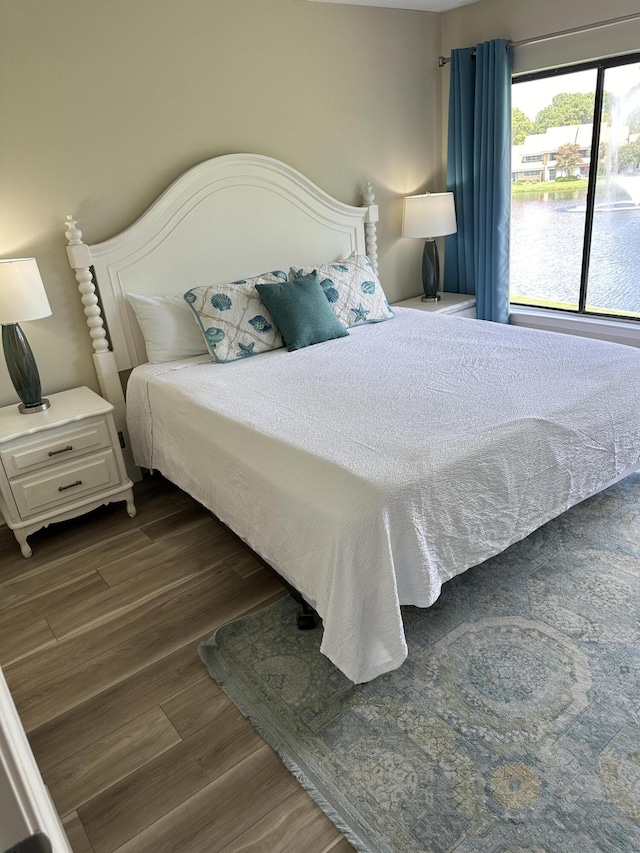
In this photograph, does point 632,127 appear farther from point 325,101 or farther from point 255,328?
point 255,328

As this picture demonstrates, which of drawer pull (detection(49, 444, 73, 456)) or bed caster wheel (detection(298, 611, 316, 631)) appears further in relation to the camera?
drawer pull (detection(49, 444, 73, 456))

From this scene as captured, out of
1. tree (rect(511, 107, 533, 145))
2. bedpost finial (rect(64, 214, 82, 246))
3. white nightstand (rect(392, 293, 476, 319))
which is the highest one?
tree (rect(511, 107, 533, 145))

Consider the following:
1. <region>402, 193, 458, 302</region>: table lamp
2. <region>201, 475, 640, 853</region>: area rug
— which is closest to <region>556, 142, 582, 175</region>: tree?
<region>402, 193, 458, 302</region>: table lamp

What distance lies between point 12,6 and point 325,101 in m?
1.71

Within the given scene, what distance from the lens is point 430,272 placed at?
409cm

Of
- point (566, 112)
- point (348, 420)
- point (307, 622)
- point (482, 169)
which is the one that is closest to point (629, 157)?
point (566, 112)

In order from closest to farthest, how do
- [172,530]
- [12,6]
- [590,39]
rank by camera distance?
1. [12,6]
2. [172,530]
3. [590,39]

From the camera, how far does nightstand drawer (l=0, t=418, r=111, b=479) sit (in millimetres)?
2486

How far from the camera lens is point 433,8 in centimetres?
372

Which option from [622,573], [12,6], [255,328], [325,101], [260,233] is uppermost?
[12,6]

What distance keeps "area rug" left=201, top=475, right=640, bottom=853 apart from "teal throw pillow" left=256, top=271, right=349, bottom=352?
1.40 m

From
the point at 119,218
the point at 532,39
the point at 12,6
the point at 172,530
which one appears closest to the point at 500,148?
the point at 532,39

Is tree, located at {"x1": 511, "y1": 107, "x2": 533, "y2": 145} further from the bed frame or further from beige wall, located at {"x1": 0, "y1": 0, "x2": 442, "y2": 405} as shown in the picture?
the bed frame

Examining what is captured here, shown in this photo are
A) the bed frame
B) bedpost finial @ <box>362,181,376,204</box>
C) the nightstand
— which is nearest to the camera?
the nightstand
